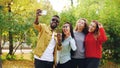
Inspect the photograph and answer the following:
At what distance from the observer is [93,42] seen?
286 inches

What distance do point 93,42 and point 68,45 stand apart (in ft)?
1.81

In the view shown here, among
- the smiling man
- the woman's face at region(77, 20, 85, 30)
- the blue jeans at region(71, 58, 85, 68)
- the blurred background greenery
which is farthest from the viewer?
the blurred background greenery

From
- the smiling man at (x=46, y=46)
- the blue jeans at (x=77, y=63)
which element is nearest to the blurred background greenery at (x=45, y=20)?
the blue jeans at (x=77, y=63)

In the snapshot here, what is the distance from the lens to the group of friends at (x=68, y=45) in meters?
6.55

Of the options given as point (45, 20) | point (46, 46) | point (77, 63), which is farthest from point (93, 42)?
point (45, 20)

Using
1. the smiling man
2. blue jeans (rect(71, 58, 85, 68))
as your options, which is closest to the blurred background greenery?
blue jeans (rect(71, 58, 85, 68))

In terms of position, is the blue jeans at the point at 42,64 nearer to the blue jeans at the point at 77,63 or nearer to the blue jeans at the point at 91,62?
the blue jeans at the point at 77,63

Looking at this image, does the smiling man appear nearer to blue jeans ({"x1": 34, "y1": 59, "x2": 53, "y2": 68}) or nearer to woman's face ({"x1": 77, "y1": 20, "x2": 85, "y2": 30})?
blue jeans ({"x1": 34, "y1": 59, "x2": 53, "y2": 68})

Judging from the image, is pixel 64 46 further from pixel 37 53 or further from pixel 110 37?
pixel 110 37

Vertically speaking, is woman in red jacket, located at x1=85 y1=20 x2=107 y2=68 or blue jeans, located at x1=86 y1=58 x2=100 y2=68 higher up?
woman in red jacket, located at x1=85 y1=20 x2=107 y2=68

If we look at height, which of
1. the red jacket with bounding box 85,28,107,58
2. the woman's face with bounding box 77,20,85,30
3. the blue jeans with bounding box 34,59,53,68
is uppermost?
the woman's face with bounding box 77,20,85,30

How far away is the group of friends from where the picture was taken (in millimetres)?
6547

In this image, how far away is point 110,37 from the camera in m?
15.5

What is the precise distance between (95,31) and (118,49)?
28.0 feet
